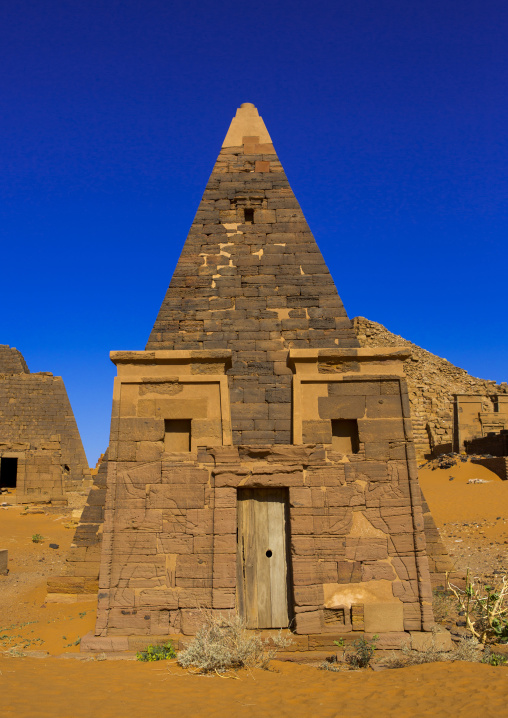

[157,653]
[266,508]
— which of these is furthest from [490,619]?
[157,653]

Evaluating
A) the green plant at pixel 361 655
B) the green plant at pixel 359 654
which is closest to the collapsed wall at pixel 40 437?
the green plant at pixel 359 654

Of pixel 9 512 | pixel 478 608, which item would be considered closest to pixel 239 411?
pixel 478 608

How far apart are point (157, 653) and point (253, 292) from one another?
5.92 m

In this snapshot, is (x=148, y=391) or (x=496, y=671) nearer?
(x=496, y=671)

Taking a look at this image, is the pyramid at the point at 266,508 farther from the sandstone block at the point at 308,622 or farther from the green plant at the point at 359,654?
the green plant at the point at 359,654

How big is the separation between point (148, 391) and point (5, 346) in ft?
65.1

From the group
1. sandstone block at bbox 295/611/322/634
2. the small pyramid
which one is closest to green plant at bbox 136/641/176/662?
sandstone block at bbox 295/611/322/634

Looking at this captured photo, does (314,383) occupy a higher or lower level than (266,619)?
higher

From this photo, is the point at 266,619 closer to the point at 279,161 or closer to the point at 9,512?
the point at 279,161

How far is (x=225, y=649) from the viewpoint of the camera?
594 cm

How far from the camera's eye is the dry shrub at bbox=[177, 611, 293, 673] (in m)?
5.87

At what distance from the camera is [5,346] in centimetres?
2475

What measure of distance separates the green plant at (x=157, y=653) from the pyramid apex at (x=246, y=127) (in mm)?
9046

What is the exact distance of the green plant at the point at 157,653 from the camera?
6.38 metres
